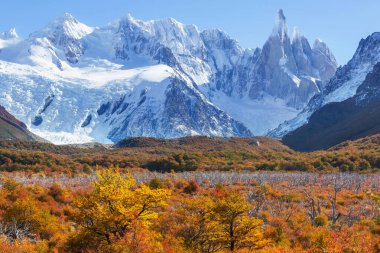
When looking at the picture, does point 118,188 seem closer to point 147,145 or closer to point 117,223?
point 117,223

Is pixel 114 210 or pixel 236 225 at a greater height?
pixel 114 210

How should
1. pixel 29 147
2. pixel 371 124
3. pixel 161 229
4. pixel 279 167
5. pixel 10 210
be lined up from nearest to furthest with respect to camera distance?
pixel 161 229, pixel 10 210, pixel 279 167, pixel 29 147, pixel 371 124

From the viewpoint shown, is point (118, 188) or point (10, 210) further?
point (10, 210)

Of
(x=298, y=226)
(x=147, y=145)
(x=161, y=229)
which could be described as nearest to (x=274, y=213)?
(x=298, y=226)

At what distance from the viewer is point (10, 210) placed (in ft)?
115

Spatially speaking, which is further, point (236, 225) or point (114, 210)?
point (236, 225)

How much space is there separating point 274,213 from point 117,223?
23.2 metres

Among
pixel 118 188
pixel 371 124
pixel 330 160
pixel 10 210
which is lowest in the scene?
pixel 10 210

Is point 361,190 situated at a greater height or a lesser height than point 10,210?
greater

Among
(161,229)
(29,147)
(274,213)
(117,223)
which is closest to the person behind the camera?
(117,223)

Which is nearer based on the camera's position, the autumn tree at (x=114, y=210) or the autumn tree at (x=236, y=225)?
the autumn tree at (x=114, y=210)

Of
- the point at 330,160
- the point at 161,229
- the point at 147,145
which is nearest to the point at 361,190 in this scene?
the point at 161,229

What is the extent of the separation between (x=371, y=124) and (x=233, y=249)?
18432 cm

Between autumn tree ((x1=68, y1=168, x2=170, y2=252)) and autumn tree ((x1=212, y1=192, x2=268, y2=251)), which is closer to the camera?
autumn tree ((x1=68, y1=168, x2=170, y2=252))
